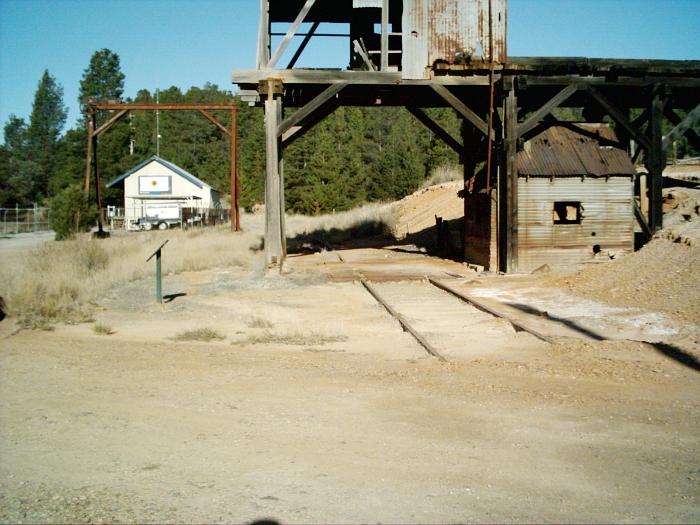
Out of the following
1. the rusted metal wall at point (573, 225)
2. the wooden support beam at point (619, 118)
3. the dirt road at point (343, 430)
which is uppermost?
the wooden support beam at point (619, 118)

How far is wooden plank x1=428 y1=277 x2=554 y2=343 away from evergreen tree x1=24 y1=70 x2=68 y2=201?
292 feet

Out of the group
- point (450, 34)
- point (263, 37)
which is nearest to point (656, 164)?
point (450, 34)

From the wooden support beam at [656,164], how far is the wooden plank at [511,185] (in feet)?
13.8

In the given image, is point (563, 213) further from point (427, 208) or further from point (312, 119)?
point (427, 208)

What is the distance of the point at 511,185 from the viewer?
19016mm

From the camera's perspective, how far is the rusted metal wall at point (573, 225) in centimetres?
1936

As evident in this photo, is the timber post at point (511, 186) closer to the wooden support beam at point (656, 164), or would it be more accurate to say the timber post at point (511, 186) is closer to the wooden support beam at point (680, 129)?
the wooden support beam at point (656, 164)

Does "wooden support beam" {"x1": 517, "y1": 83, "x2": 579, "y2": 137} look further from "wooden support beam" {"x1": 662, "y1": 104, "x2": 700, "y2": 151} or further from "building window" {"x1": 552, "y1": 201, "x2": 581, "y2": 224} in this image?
"building window" {"x1": 552, "y1": 201, "x2": 581, "y2": 224}

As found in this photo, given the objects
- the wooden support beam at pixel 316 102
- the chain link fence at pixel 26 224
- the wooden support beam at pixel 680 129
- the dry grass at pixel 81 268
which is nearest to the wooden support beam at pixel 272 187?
the wooden support beam at pixel 316 102

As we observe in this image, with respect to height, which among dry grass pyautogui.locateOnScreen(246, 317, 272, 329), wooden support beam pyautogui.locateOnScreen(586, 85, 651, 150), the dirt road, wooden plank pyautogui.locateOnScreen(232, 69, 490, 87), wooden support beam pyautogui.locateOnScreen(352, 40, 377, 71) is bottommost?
the dirt road

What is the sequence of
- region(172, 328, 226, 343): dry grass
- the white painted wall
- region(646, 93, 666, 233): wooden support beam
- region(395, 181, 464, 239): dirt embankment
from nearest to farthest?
region(172, 328, 226, 343): dry grass < region(646, 93, 666, 233): wooden support beam < region(395, 181, 464, 239): dirt embankment < the white painted wall

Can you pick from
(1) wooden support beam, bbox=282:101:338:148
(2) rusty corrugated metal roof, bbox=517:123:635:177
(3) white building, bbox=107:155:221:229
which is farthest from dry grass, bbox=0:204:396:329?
(3) white building, bbox=107:155:221:229

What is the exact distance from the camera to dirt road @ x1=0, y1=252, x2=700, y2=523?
4516mm

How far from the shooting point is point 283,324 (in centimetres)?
1249
